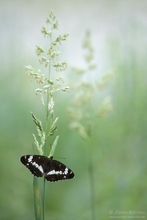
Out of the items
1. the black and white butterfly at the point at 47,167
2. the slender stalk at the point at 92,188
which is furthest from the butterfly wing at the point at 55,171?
the slender stalk at the point at 92,188

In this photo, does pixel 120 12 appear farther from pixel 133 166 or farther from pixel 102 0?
pixel 133 166

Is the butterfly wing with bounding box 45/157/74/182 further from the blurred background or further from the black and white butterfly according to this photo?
the blurred background

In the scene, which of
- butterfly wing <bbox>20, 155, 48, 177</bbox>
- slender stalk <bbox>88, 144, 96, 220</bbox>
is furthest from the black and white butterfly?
slender stalk <bbox>88, 144, 96, 220</bbox>

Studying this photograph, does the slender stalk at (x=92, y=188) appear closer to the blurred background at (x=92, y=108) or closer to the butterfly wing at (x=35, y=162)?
the blurred background at (x=92, y=108)

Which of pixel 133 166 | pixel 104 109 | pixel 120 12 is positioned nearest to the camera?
pixel 104 109

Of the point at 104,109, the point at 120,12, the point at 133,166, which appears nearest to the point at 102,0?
the point at 120,12

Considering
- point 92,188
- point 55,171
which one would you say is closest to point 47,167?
point 55,171
